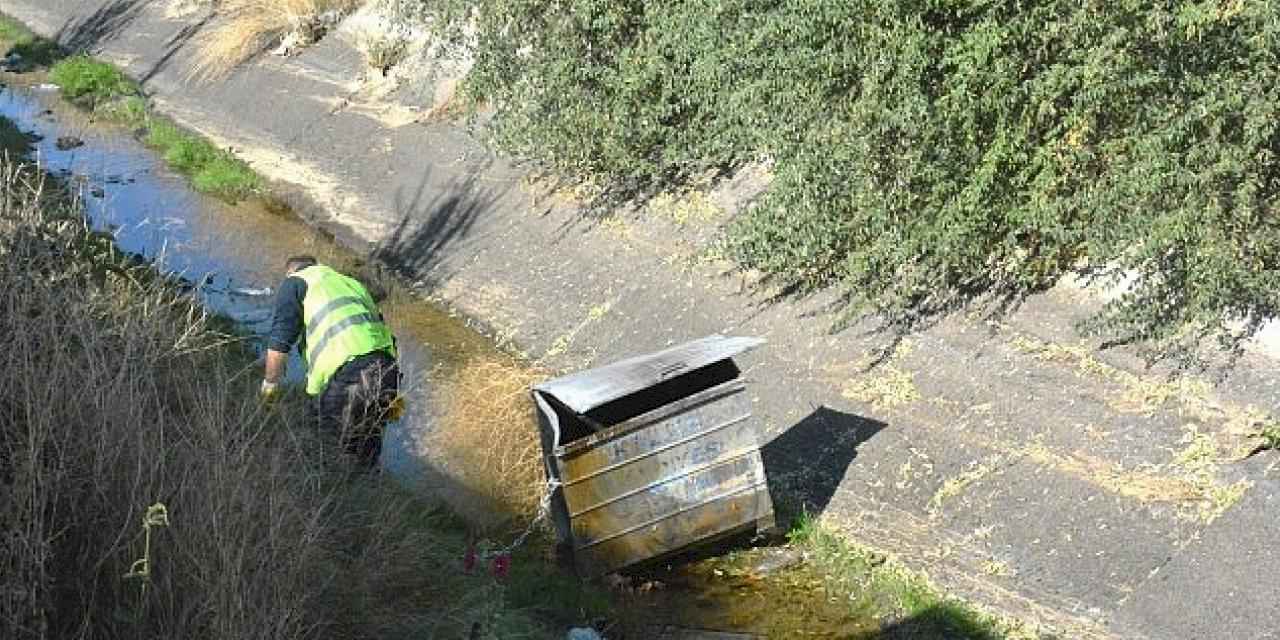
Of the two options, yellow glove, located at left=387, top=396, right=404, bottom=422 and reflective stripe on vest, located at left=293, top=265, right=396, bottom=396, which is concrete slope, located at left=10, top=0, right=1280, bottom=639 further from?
reflective stripe on vest, located at left=293, top=265, right=396, bottom=396

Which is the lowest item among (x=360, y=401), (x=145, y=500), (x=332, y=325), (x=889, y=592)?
(x=889, y=592)

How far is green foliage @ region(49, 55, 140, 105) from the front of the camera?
877 inches

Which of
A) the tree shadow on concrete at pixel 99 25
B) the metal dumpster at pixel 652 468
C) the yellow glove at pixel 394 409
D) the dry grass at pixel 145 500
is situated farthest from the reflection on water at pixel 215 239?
the tree shadow on concrete at pixel 99 25

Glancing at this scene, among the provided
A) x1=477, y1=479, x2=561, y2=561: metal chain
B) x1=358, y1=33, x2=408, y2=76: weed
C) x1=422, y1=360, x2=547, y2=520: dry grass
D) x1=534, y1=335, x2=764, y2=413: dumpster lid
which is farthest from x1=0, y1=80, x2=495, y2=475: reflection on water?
x1=358, y1=33, x2=408, y2=76: weed

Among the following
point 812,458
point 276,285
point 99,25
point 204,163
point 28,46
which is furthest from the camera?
point 99,25

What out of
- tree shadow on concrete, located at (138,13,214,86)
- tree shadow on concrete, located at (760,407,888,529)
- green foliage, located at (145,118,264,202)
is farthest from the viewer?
tree shadow on concrete, located at (138,13,214,86)

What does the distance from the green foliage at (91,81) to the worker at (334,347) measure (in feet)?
50.3

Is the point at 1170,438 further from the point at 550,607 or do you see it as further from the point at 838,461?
the point at 550,607

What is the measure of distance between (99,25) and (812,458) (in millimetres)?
19952

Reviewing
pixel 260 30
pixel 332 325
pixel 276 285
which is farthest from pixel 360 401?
pixel 260 30

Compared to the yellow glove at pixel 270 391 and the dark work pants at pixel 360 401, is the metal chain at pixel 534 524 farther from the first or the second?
the yellow glove at pixel 270 391

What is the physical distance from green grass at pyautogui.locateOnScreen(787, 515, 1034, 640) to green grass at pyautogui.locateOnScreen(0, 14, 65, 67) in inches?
787

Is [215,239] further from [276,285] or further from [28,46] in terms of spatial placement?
[28,46]

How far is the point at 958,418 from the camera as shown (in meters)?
9.72
